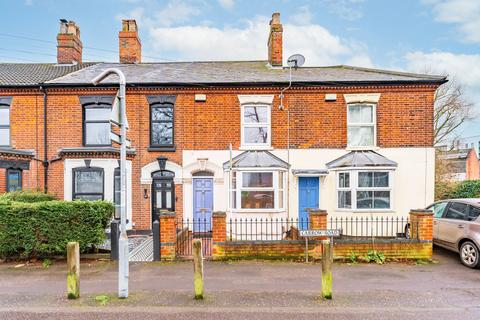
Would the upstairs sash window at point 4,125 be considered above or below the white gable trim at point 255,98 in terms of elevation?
below

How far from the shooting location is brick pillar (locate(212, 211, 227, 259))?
7.54 m

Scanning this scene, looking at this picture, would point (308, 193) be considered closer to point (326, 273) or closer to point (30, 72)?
point (326, 273)

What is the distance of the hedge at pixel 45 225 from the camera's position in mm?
7348

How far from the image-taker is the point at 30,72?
564 inches

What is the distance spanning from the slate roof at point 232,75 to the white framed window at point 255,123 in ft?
3.52

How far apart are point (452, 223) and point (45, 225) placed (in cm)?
1045

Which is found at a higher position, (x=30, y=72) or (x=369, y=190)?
(x=30, y=72)

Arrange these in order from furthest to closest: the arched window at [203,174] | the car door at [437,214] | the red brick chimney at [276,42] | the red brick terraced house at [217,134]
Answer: the red brick chimney at [276,42] → the arched window at [203,174] → the red brick terraced house at [217,134] → the car door at [437,214]

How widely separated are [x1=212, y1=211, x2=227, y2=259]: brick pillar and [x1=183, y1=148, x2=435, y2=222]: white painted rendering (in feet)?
12.6

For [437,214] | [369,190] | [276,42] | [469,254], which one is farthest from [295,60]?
[469,254]

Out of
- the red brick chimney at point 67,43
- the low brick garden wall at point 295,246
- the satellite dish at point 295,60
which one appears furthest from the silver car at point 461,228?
the red brick chimney at point 67,43

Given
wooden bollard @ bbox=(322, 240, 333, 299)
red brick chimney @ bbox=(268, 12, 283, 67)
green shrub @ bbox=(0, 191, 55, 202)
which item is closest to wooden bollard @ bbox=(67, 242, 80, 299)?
wooden bollard @ bbox=(322, 240, 333, 299)

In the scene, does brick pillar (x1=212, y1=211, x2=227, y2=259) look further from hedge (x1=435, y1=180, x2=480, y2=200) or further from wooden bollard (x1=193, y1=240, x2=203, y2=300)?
hedge (x1=435, y1=180, x2=480, y2=200)

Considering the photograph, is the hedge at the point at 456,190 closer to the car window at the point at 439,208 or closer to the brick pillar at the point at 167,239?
the car window at the point at 439,208
